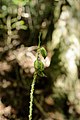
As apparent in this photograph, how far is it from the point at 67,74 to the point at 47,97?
0.25m

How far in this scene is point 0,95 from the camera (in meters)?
2.09

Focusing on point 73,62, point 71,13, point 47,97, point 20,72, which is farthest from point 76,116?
point 71,13

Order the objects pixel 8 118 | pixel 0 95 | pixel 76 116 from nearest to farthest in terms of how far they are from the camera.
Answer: pixel 8 118, pixel 0 95, pixel 76 116

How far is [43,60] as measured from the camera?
2146mm

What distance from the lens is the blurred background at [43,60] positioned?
2160 mm

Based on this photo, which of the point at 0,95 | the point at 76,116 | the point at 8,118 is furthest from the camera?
the point at 76,116

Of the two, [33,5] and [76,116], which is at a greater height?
[33,5]

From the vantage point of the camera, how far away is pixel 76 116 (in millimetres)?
2232

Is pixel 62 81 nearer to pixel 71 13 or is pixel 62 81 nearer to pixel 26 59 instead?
→ pixel 26 59

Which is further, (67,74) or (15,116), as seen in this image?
(67,74)

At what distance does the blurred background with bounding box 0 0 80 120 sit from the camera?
216 centimetres

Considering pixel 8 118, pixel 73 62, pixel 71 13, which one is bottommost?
pixel 8 118

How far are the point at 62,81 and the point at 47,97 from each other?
0.60 feet

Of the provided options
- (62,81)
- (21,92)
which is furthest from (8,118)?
(62,81)
